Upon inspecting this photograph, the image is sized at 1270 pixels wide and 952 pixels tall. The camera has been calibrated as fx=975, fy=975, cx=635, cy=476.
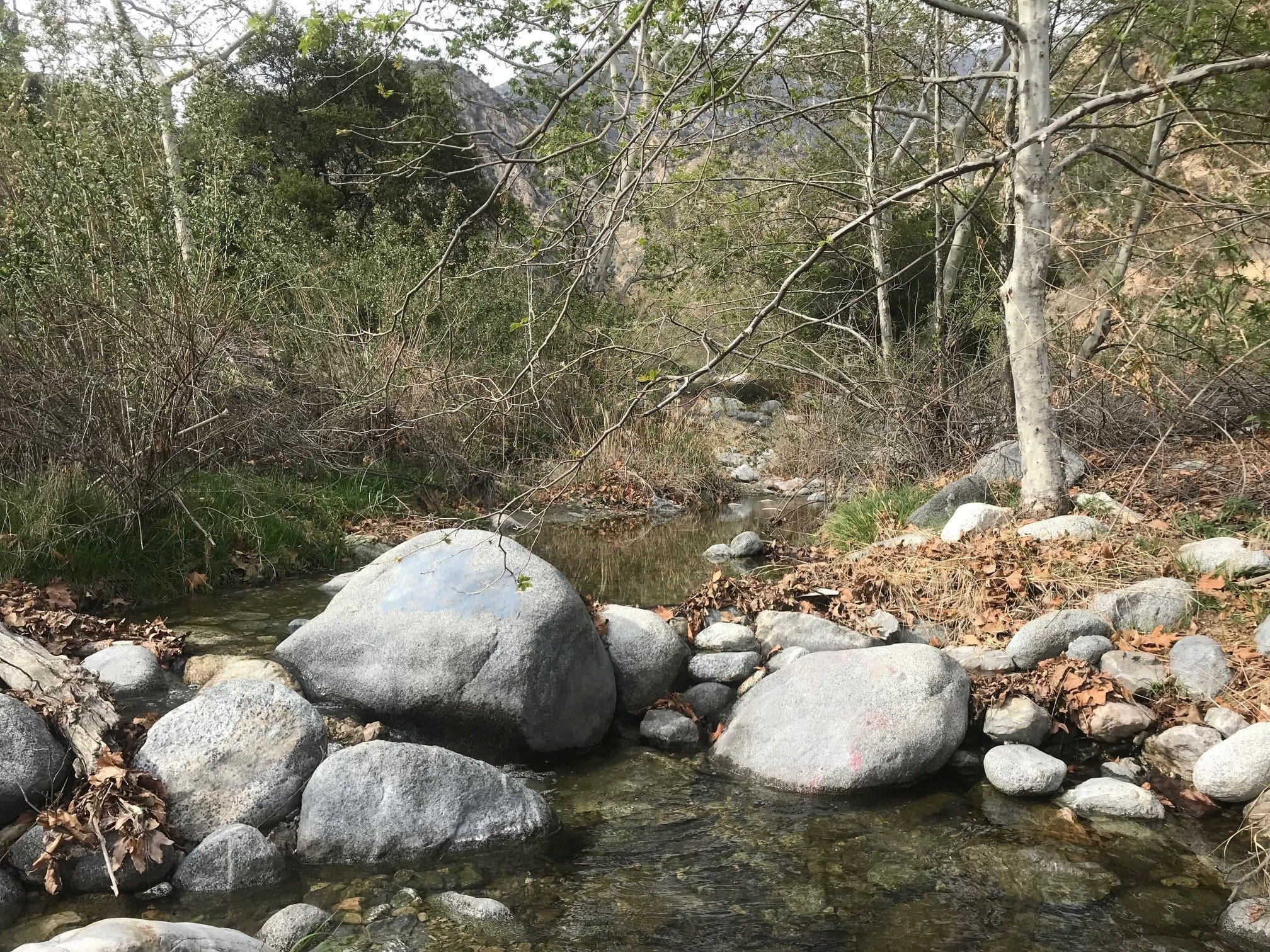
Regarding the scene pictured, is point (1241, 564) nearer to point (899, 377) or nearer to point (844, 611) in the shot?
point (844, 611)

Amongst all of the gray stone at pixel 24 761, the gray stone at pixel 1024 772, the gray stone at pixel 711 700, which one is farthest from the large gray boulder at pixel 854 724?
the gray stone at pixel 24 761

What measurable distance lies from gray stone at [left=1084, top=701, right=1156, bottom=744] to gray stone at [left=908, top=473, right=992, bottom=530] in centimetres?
338

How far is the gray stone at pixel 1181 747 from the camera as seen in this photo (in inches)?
172

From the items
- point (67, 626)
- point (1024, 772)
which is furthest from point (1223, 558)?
point (67, 626)

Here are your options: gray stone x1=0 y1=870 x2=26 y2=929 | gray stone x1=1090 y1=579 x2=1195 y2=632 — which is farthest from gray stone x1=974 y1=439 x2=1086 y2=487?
gray stone x1=0 y1=870 x2=26 y2=929

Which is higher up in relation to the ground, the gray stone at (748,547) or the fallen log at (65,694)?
the fallen log at (65,694)

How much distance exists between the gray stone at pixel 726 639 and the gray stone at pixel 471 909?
280 centimetres

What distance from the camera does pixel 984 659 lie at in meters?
5.33

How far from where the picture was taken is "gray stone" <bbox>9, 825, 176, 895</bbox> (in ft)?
11.4

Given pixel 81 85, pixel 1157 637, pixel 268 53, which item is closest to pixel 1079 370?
pixel 1157 637

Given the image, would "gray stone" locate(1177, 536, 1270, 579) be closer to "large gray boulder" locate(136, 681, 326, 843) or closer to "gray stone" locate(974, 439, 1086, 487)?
"gray stone" locate(974, 439, 1086, 487)

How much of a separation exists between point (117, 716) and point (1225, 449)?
8040 mm

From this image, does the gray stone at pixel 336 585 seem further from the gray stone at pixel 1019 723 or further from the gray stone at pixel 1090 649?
the gray stone at pixel 1090 649

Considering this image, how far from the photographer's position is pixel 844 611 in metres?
6.43
